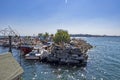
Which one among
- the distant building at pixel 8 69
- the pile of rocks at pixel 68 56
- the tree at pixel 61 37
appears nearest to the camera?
the distant building at pixel 8 69

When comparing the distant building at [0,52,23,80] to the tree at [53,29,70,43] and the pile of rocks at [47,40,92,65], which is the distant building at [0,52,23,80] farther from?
the tree at [53,29,70,43]

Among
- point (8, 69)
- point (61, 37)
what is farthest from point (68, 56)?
point (61, 37)

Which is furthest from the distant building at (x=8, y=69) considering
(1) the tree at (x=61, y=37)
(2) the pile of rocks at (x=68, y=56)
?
(1) the tree at (x=61, y=37)

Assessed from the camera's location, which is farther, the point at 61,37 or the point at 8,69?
the point at 61,37

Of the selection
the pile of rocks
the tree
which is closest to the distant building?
the pile of rocks

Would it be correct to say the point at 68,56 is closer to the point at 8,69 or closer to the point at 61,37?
the point at 8,69

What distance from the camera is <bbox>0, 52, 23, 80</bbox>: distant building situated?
58.5 feet

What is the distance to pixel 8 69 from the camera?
763 inches

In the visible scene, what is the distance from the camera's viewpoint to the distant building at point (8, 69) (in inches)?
702

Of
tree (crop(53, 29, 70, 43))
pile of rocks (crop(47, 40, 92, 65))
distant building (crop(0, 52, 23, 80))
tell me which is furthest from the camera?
tree (crop(53, 29, 70, 43))

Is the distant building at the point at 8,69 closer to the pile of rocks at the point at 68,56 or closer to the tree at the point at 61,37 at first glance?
the pile of rocks at the point at 68,56

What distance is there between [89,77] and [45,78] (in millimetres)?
10295

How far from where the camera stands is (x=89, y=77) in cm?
4350

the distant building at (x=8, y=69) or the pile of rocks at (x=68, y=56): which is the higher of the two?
the distant building at (x=8, y=69)
